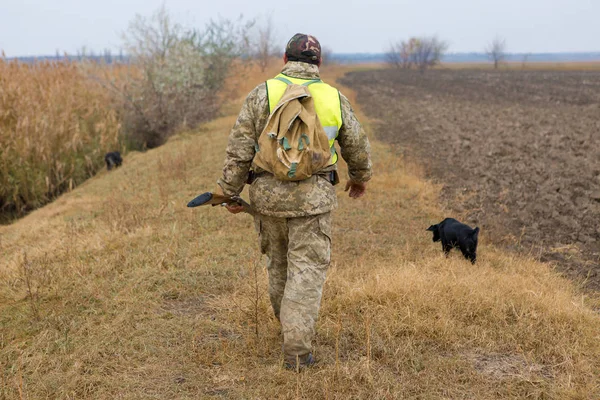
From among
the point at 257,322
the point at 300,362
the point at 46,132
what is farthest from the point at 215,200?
the point at 46,132

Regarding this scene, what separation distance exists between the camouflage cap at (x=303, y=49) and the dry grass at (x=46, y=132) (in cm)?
750

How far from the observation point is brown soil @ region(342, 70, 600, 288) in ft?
20.5

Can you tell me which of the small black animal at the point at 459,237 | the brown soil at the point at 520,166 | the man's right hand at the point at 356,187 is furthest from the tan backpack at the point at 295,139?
the brown soil at the point at 520,166

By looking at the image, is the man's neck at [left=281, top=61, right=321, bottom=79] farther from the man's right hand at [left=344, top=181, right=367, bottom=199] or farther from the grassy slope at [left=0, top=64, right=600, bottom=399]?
the grassy slope at [left=0, top=64, right=600, bottom=399]

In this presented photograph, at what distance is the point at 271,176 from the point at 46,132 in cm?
810

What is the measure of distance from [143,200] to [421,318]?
5.10m

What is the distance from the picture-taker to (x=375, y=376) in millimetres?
3158

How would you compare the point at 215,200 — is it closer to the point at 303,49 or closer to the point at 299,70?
the point at 299,70

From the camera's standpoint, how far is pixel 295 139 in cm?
286

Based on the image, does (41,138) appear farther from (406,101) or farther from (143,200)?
(406,101)

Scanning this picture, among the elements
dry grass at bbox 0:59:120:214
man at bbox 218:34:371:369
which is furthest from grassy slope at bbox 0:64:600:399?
dry grass at bbox 0:59:120:214

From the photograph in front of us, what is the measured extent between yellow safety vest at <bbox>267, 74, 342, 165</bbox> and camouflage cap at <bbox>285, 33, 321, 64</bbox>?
0.14m

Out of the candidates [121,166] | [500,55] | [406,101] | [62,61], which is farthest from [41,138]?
[500,55]

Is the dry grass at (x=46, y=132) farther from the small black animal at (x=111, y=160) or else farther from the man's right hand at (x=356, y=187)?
the man's right hand at (x=356, y=187)
